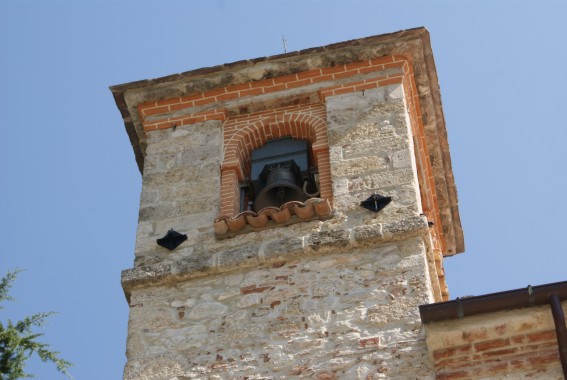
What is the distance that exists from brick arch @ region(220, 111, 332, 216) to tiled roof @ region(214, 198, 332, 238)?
460 mm

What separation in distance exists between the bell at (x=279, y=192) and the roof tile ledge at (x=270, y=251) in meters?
0.96

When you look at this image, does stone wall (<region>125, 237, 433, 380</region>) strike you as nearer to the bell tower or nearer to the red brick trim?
the bell tower

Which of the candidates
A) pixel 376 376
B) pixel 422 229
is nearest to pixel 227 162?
pixel 422 229

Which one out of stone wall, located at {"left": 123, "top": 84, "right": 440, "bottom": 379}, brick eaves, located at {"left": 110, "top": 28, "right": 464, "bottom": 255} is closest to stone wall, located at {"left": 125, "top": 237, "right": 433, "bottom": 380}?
stone wall, located at {"left": 123, "top": 84, "right": 440, "bottom": 379}

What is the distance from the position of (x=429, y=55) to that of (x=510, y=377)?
172 inches

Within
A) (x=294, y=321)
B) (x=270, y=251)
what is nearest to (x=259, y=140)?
(x=270, y=251)

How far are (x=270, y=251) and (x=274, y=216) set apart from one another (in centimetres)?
45

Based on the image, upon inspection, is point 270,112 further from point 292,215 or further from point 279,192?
point 292,215

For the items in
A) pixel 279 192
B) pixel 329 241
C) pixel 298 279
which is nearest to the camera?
pixel 298 279

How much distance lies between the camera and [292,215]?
33.7 ft

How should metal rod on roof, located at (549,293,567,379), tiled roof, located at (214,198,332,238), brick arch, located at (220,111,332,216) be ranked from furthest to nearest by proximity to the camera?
brick arch, located at (220,111,332,216) < tiled roof, located at (214,198,332,238) < metal rod on roof, located at (549,293,567,379)

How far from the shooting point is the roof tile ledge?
9.77m

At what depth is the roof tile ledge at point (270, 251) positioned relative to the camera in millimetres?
9773

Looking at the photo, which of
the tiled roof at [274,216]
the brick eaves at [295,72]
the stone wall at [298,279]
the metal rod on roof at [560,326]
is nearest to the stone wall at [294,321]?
the stone wall at [298,279]
